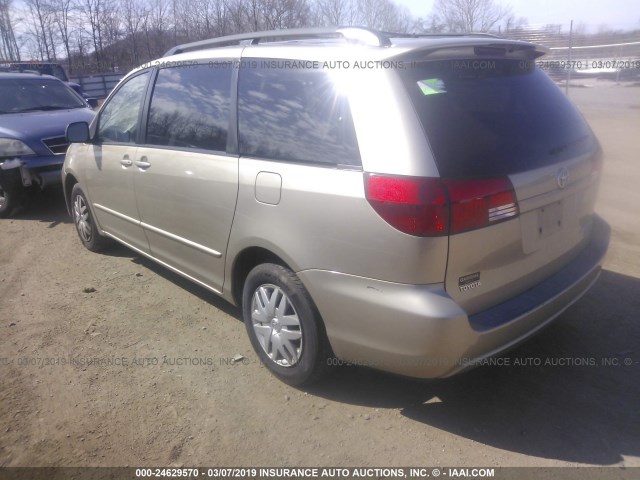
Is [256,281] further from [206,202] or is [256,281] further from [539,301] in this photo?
[539,301]

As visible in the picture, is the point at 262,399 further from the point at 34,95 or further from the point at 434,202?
the point at 34,95

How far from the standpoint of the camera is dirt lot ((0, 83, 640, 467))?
2.57m

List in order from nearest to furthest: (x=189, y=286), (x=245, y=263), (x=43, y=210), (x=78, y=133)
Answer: (x=245, y=263) < (x=189, y=286) < (x=78, y=133) < (x=43, y=210)

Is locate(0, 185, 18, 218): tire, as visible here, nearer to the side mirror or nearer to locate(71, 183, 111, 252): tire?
locate(71, 183, 111, 252): tire

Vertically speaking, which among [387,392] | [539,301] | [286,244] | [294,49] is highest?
[294,49]

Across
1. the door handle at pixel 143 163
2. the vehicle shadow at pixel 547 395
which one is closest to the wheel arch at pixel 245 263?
the vehicle shadow at pixel 547 395

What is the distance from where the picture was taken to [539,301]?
2666 millimetres

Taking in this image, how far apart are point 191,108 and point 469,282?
2.21 m

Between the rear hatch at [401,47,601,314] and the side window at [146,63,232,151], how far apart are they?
132cm

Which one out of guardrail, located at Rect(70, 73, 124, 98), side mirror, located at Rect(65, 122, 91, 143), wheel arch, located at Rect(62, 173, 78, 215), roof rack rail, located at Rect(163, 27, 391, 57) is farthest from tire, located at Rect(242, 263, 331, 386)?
guardrail, located at Rect(70, 73, 124, 98)

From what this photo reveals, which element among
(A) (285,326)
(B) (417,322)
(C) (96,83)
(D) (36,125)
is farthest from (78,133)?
(C) (96,83)

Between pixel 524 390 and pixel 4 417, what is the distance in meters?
2.85

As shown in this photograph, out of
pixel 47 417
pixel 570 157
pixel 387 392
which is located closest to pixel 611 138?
pixel 570 157

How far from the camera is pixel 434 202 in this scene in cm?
227
